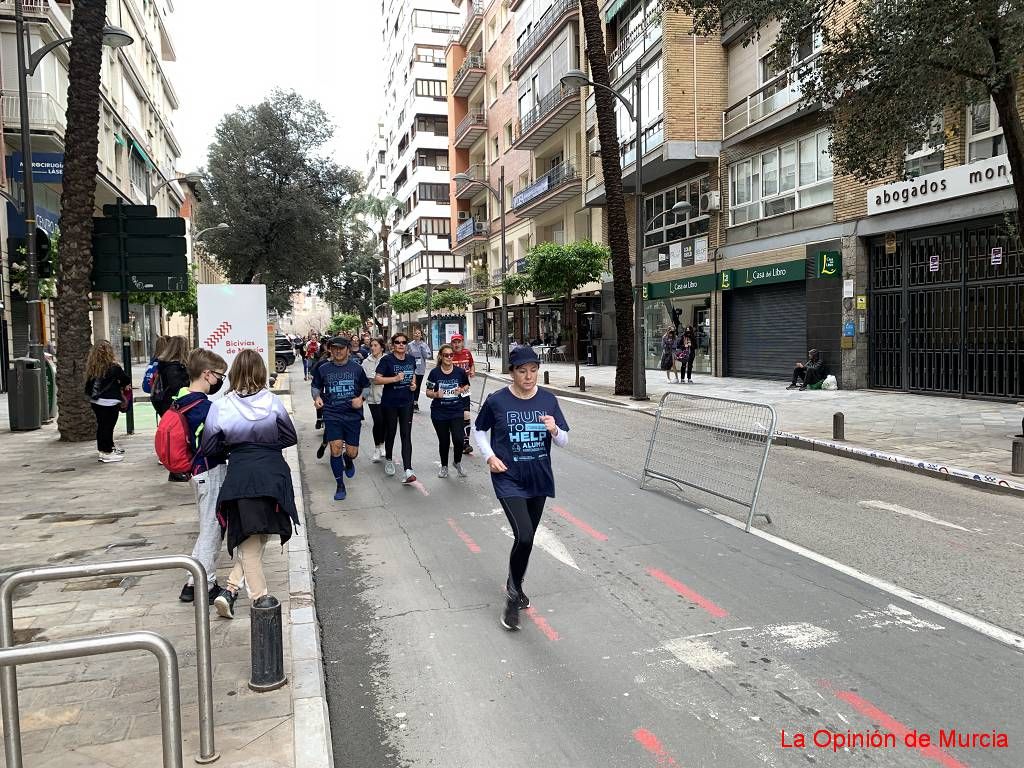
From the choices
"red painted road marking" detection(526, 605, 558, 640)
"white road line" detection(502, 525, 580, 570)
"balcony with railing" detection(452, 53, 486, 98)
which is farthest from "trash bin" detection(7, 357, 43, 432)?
"balcony with railing" detection(452, 53, 486, 98)

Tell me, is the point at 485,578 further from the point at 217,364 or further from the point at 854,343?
the point at 854,343

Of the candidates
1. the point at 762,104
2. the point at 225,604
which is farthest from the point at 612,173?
the point at 225,604

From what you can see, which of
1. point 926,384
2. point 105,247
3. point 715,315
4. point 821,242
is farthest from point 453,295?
point 105,247

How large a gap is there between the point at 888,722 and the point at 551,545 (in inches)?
128

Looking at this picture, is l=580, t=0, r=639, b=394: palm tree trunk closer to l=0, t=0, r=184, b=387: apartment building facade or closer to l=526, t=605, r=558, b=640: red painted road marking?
l=0, t=0, r=184, b=387: apartment building facade

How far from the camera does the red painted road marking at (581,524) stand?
6.66m

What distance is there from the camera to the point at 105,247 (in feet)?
39.2

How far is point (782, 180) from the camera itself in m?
22.5

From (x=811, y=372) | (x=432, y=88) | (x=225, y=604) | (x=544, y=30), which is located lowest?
(x=225, y=604)

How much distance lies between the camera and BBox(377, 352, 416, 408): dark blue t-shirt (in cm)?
917

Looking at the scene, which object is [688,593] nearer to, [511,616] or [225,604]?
[511,616]

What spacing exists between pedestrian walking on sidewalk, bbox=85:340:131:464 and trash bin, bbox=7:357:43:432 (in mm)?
4526

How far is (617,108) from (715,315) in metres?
9.84

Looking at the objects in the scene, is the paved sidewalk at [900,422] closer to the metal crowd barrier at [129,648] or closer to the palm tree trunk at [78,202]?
the metal crowd barrier at [129,648]
